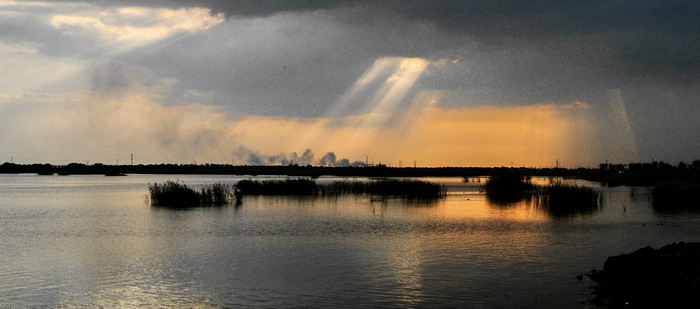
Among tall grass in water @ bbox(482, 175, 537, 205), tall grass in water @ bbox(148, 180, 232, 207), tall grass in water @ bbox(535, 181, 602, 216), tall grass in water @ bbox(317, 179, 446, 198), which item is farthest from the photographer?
tall grass in water @ bbox(482, 175, 537, 205)

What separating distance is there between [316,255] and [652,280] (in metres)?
9.95

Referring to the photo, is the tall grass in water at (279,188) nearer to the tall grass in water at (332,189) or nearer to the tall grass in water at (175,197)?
the tall grass in water at (332,189)

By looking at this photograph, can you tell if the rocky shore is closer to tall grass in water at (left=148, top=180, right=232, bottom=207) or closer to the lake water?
the lake water

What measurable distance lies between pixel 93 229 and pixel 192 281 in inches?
582

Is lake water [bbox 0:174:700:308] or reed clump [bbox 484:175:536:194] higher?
reed clump [bbox 484:175:536:194]

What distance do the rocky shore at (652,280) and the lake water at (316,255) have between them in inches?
23.8

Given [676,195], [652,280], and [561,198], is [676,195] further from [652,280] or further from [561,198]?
[652,280]

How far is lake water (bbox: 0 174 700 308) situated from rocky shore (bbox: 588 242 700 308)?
60 centimetres

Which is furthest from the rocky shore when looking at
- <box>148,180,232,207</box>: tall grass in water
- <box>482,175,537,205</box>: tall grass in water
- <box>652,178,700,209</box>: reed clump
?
<box>482,175,537,205</box>: tall grass in water

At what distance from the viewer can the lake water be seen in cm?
1448

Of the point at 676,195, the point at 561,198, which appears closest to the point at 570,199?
the point at 561,198

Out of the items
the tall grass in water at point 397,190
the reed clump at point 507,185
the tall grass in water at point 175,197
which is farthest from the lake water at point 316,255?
the reed clump at point 507,185

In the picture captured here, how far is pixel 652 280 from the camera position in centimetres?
1400

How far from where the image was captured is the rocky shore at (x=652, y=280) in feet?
39.9
